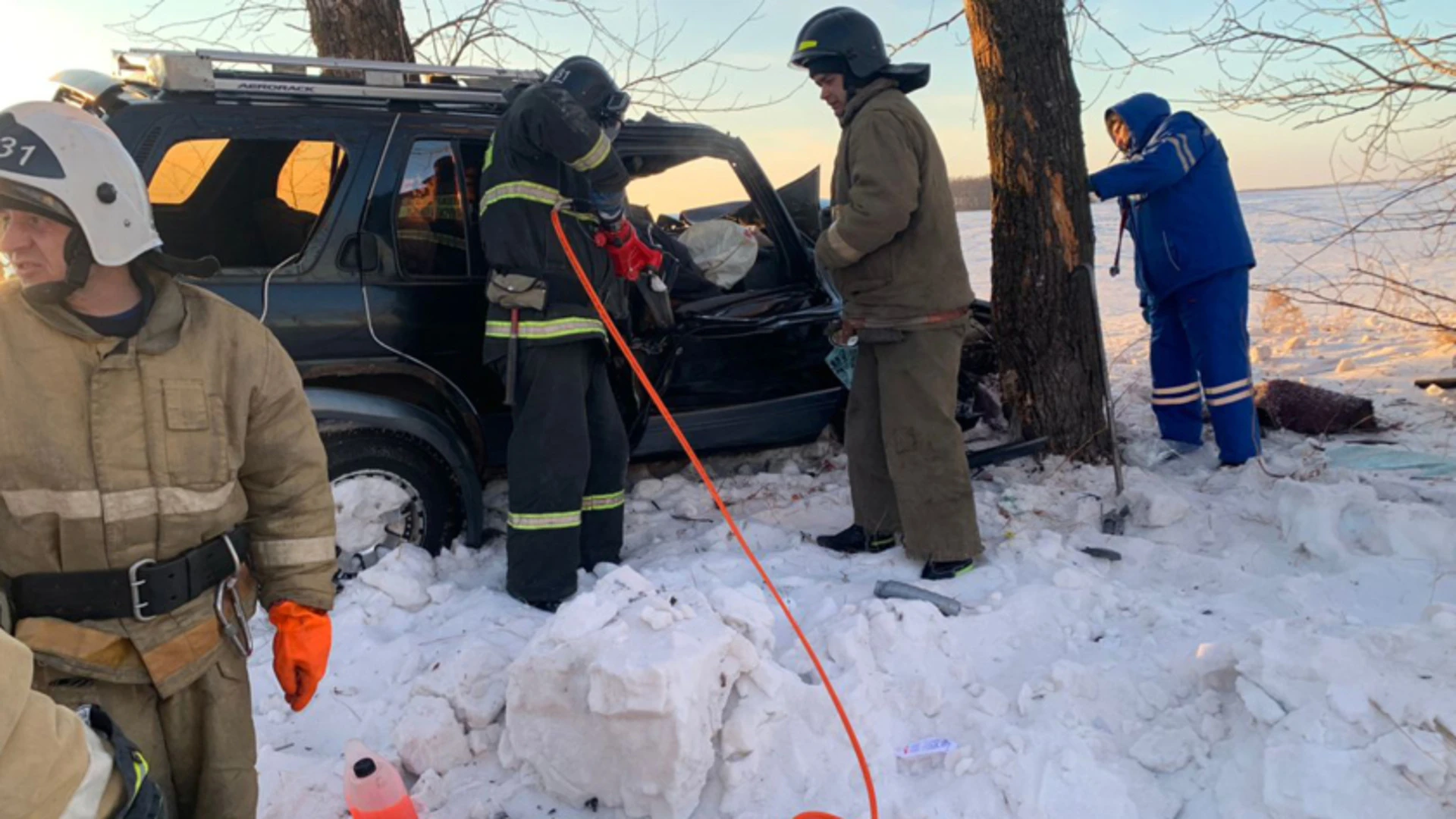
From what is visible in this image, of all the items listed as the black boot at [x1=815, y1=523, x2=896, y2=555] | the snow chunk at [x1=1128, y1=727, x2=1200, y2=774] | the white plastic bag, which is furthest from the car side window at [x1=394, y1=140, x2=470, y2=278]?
the snow chunk at [x1=1128, y1=727, x2=1200, y2=774]

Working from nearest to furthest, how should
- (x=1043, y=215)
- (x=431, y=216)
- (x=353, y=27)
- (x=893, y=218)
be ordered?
(x=893, y=218)
(x=431, y=216)
(x=1043, y=215)
(x=353, y=27)

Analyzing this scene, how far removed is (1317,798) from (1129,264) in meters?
20.0

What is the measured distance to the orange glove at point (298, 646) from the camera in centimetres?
201

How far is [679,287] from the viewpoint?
14.8 feet

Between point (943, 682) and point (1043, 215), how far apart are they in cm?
274

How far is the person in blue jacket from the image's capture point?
15.7 ft

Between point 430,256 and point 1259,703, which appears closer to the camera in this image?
point 1259,703

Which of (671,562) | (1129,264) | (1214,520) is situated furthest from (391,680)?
(1129,264)

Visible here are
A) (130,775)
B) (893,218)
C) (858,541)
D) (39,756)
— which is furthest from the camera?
(858,541)

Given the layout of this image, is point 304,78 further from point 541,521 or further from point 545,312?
point 541,521

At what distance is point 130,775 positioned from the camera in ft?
4.41

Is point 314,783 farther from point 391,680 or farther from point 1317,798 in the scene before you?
point 1317,798

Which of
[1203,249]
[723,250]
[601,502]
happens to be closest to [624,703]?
[601,502]

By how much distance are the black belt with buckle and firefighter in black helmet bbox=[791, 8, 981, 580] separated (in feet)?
8.40
